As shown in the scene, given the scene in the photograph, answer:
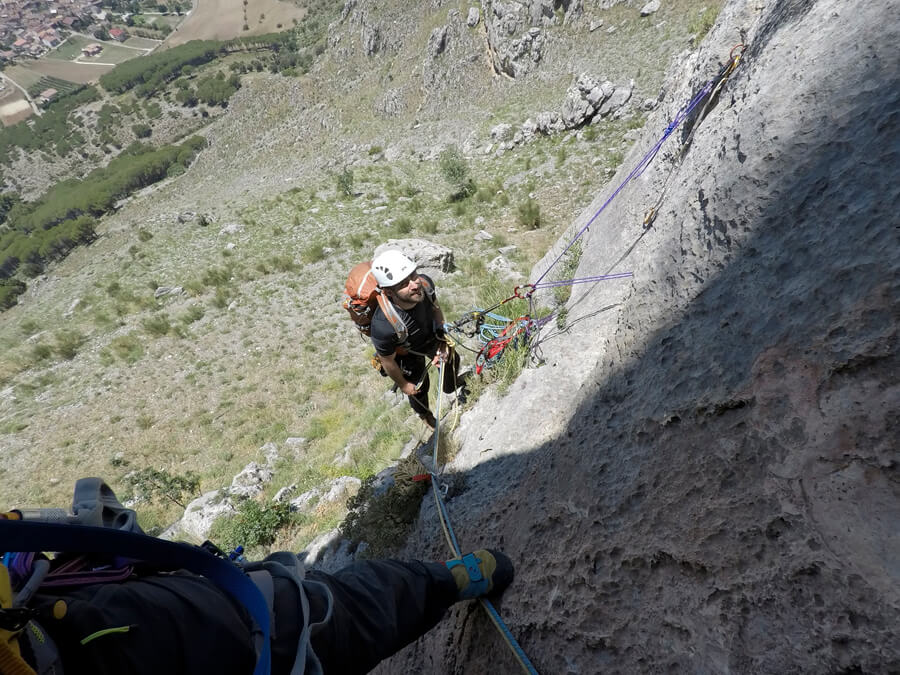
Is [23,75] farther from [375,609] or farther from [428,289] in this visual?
[375,609]

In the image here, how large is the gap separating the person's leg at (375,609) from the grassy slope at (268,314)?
11.6 feet

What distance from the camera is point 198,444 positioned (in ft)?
30.3

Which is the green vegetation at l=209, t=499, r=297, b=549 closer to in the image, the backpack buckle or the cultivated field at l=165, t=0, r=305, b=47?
the backpack buckle

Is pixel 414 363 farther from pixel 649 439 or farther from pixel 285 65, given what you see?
pixel 285 65

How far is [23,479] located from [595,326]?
13.5 metres

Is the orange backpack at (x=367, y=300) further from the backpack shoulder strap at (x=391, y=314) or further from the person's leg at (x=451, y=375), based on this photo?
the person's leg at (x=451, y=375)

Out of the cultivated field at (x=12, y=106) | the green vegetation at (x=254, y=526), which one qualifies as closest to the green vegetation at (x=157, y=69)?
the cultivated field at (x=12, y=106)

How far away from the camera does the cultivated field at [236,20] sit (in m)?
100

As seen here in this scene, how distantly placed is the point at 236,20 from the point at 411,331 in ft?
478

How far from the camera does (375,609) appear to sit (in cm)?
172

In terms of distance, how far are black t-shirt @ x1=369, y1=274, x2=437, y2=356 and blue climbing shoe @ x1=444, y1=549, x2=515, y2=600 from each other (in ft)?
6.99

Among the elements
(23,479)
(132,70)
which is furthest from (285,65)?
(23,479)

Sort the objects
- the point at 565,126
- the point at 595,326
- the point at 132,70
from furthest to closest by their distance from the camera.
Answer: the point at 132,70, the point at 565,126, the point at 595,326

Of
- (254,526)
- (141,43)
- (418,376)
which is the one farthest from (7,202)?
(418,376)
